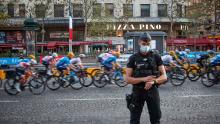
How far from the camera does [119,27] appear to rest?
60594 millimetres

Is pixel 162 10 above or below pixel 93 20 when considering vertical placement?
above

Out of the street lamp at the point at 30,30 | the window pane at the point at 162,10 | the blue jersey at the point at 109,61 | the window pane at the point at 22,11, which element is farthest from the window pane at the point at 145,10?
the blue jersey at the point at 109,61

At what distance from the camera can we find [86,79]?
64.8 ft

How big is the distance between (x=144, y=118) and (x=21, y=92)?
814 centimetres

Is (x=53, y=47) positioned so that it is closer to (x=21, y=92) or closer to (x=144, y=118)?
(x=21, y=92)

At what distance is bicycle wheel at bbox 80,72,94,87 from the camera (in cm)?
1898

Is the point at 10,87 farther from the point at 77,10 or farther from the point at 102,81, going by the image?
the point at 77,10

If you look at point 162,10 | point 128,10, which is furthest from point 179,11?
point 128,10

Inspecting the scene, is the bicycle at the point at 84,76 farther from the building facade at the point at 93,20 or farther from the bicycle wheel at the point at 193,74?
the building facade at the point at 93,20

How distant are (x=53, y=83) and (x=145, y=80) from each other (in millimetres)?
12023

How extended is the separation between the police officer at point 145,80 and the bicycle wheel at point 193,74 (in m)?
14.1

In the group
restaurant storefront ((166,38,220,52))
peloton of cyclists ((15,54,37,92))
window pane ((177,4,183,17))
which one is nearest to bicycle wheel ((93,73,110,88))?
peloton of cyclists ((15,54,37,92))

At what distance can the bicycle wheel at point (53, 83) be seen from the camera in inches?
725

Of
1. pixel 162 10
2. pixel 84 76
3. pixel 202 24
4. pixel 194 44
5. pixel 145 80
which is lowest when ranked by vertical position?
pixel 84 76
